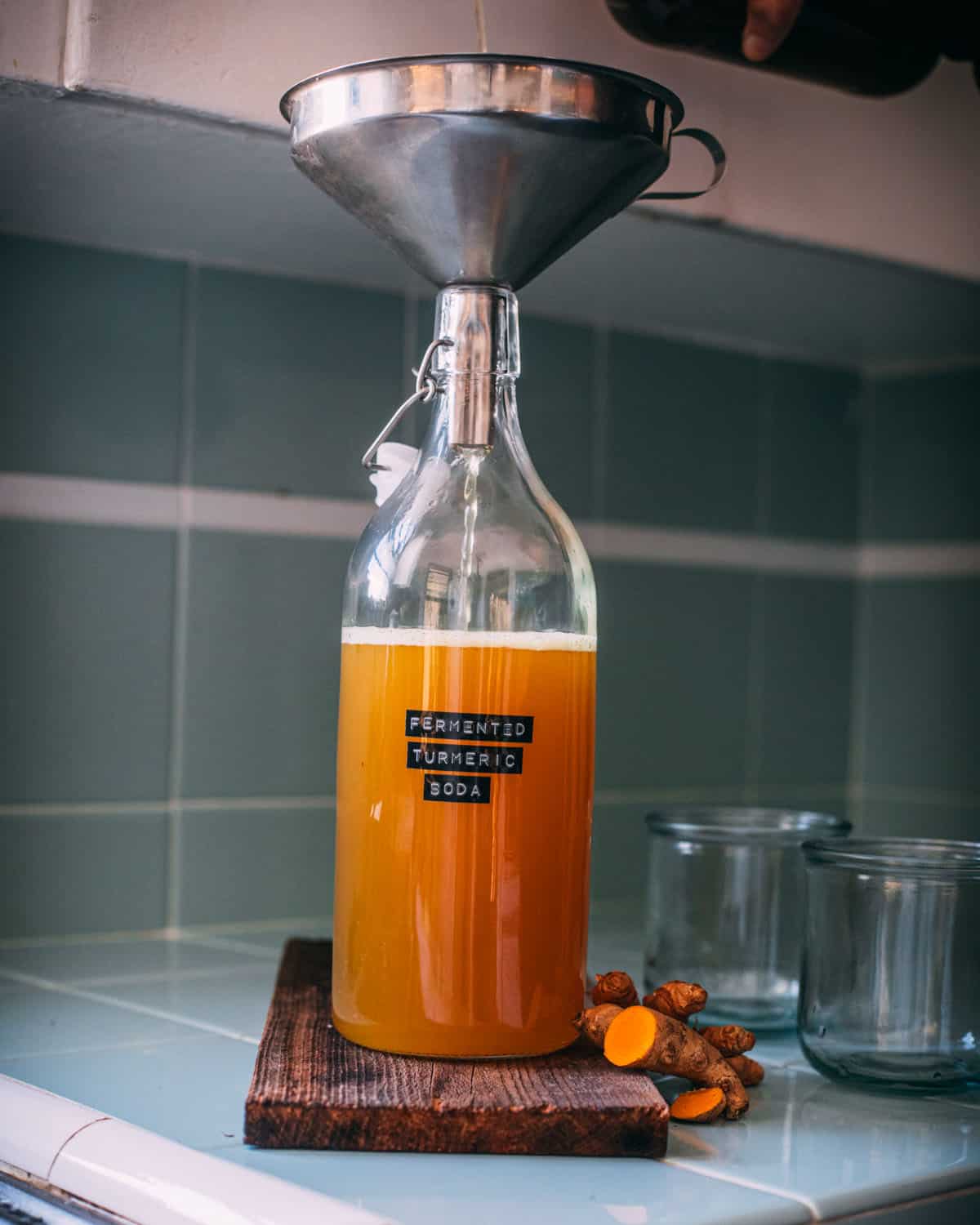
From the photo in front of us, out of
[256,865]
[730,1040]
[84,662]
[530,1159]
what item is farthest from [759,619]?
[530,1159]

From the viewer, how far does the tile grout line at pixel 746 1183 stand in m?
0.60

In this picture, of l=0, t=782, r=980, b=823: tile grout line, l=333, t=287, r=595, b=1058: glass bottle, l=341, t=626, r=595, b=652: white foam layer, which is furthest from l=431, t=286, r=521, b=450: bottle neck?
l=0, t=782, r=980, b=823: tile grout line

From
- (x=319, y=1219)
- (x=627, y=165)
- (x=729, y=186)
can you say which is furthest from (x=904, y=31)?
(x=319, y=1219)

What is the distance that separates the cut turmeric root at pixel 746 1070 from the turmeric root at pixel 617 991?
2.2 inches

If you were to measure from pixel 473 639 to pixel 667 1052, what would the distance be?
0.21 meters

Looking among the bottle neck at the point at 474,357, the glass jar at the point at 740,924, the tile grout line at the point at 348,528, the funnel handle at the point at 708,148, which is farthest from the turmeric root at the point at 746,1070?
the tile grout line at the point at 348,528

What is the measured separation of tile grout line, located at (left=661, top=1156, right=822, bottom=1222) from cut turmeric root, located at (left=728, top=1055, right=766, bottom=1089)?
0.40 feet

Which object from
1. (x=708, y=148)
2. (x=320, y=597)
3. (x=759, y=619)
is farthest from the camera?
(x=759, y=619)

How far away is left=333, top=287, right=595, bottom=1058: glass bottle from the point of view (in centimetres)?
73

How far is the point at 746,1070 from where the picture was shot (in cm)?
77

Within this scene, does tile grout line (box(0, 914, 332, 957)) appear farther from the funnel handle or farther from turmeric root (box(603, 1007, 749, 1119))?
the funnel handle

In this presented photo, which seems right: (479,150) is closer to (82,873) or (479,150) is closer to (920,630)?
(82,873)

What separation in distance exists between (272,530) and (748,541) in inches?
20.1

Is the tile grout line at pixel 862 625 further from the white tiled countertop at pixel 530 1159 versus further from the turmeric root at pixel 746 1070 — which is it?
the turmeric root at pixel 746 1070
